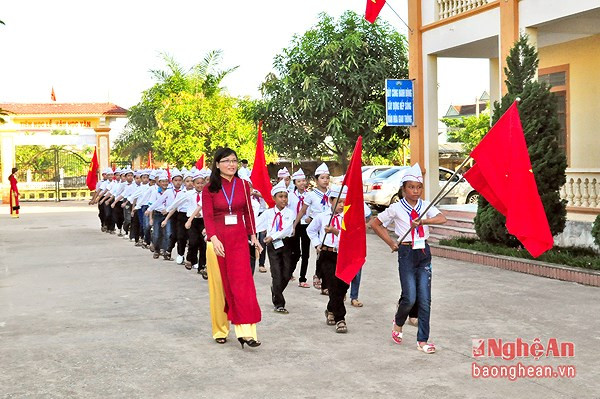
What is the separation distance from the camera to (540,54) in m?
18.3

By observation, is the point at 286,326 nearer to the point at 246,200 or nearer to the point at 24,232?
the point at 246,200

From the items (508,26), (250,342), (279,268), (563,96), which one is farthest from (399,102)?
(250,342)

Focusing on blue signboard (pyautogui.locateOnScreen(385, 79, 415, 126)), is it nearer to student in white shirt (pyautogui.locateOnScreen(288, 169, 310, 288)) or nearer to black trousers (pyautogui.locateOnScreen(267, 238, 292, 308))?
student in white shirt (pyautogui.locateOnScreen(288, 169, 310, 288))

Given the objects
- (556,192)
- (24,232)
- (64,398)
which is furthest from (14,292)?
(24,232)

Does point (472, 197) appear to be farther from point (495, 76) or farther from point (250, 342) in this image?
point (250, 342)

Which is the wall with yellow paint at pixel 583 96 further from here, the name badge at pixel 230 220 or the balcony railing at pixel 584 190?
the name badge at pixel 230 220

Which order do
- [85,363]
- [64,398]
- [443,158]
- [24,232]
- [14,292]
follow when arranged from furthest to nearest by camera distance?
[443,158], [24,232], [14,292], [85,363], [64,398]

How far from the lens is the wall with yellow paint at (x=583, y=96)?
16812mm

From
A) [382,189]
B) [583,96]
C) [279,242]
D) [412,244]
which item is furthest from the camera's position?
[382,189]

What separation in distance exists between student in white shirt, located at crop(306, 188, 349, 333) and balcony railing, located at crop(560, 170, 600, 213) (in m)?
7.46

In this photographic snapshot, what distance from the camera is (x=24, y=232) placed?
73.5 ft

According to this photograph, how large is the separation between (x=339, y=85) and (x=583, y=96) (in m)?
11.2

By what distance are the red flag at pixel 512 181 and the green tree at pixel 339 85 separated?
19.8 m

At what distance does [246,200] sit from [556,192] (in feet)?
22.3
